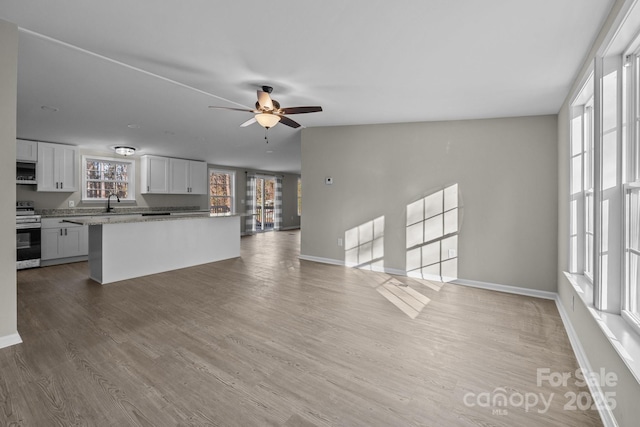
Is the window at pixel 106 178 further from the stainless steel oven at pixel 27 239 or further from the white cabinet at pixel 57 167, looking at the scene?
the stainless steel oven at pixel 27 239

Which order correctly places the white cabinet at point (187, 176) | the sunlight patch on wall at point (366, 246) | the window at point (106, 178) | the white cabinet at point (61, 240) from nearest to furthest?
the sunlight patch on wall at point (366, 246) → the white cabinet at point (61, 240) → the window at point (106, 178) → the white cabinet at point (187, 176)

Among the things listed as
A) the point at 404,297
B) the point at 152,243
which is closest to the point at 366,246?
the point at 404,297

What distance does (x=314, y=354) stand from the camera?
225 cm

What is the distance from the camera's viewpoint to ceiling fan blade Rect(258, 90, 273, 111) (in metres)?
3.06

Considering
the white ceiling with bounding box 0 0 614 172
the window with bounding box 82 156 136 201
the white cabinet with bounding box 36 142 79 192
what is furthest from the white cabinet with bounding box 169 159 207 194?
the white ceiling with bounding box 0 0 614 172

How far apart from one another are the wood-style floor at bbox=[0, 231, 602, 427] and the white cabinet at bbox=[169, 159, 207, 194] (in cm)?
436

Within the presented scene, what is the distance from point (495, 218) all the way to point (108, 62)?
4824 millimetres


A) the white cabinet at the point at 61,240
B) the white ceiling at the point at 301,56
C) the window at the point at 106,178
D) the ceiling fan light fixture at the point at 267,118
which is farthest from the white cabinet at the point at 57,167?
the ceiling fan light fixture at the point at 267,118

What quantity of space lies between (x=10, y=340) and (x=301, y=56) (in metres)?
3.36

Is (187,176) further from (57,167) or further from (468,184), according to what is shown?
(468,184)

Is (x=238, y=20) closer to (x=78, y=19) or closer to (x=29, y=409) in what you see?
(x=78, y=19)

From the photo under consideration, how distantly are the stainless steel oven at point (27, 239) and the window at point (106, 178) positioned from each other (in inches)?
55.7

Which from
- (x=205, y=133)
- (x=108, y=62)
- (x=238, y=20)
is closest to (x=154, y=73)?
(x=108, y=62)

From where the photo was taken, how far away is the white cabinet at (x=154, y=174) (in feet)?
23.6
